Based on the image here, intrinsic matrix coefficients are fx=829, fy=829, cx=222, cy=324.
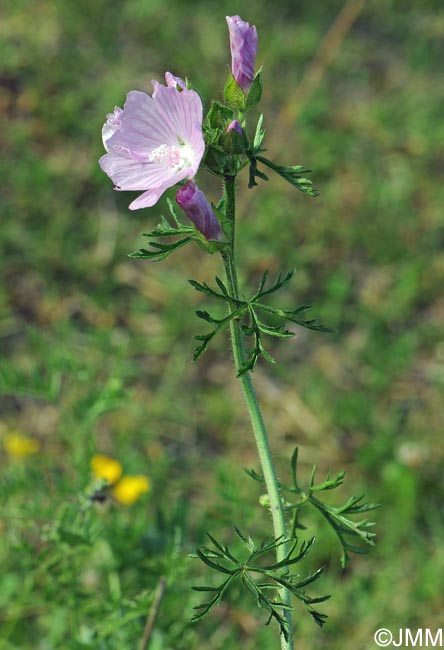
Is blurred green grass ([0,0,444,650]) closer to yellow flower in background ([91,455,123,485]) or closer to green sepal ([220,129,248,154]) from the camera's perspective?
yellow flower in background ([91,455,123,485])

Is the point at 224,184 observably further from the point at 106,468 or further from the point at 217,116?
the point at 106,468

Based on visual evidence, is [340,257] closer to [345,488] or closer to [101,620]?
[345,488]

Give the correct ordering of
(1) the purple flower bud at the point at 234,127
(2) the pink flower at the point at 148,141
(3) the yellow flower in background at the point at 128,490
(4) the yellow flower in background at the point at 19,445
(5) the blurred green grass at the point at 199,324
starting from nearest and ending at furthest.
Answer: (1) the purple flower bud at the point at 234,127 → (2) the pink flower at the point at 148,141 → (5) the blurred green grass at the point at 199,324 → (3) the yellow flower in background at the point at 128,490 → (4) the yellow flower in background at the point at 19,445

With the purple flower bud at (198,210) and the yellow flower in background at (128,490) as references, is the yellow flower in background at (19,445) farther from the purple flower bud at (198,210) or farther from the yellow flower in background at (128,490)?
the purple flower bud at (198,210)

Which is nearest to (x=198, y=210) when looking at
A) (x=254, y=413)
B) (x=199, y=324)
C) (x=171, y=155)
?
(x=171, y=155)

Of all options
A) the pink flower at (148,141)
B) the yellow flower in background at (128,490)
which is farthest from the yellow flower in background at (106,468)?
the pink flower at (148,141)

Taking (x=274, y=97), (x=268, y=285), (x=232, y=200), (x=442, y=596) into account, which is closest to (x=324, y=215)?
(x=268, y=285)
